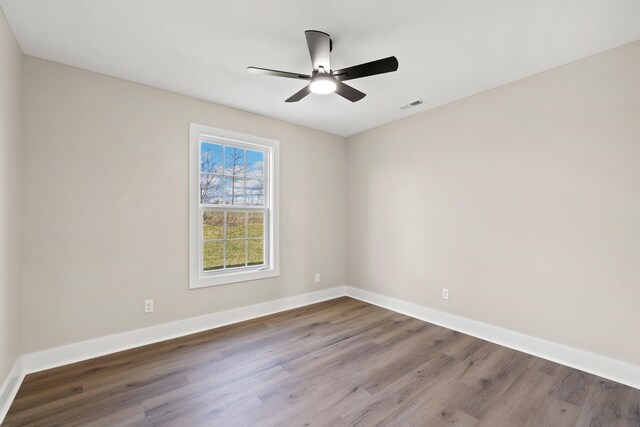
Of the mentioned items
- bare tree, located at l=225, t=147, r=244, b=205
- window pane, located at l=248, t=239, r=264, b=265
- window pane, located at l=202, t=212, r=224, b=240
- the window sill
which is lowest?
the window sill

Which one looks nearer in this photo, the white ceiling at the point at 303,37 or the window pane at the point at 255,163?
the white ceiling at the point at 303,37

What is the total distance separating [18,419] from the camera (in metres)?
1.81

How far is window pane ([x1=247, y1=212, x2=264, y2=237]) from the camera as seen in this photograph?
374cm

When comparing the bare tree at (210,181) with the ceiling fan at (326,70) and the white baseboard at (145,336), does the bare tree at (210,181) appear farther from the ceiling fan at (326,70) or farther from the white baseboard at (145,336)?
the ceiling fan at (326,70)

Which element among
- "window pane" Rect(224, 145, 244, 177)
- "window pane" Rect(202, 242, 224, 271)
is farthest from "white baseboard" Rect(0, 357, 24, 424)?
"window pane" Rect(224, 145, 244, 177)

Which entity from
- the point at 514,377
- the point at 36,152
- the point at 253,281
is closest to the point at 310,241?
the point at 253,281

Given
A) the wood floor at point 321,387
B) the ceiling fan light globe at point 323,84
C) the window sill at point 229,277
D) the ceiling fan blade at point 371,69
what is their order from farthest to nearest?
1. the window sill at point 229,277
2. the ceiling fan light globe at point 323,84
3. the ceiling fan blade at point 371,69
4. the wood floor at point 321,387

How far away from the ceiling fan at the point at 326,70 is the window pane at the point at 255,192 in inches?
66.6

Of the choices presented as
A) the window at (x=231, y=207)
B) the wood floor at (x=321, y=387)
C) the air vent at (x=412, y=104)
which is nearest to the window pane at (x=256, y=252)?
the window at (x=231, y=207)

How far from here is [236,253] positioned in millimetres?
3617

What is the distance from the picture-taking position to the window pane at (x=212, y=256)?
11.1 ft

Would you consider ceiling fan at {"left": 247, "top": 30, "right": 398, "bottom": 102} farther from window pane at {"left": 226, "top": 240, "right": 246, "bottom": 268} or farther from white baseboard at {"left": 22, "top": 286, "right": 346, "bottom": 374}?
white baseboard at {"left": 22, "top": 286, "right": 346, "bottom": 374}

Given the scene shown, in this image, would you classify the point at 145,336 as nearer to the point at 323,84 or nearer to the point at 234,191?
the point at 234,191

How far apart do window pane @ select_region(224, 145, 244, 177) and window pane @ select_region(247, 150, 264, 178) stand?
0.33 feet
